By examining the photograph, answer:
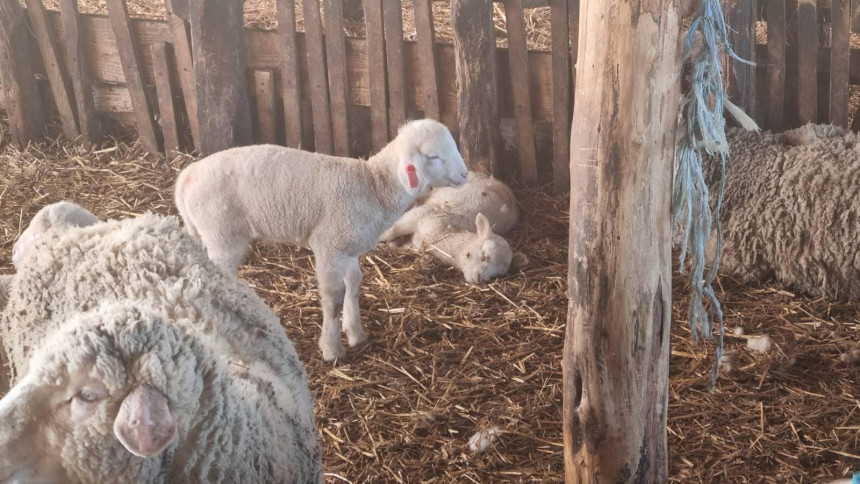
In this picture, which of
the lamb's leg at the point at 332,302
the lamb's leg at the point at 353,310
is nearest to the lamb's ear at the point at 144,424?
the lamb's leg at the point at 332,302

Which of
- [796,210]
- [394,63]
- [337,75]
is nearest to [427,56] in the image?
[394,63]

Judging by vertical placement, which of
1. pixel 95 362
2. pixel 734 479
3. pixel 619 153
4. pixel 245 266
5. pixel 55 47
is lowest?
pixel 734 479

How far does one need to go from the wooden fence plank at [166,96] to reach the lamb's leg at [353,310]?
290cm

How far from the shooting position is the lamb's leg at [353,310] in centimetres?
510

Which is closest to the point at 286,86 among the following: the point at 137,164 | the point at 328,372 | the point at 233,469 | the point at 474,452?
the point at 137,164

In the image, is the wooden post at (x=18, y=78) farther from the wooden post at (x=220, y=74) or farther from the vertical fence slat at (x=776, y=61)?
the vertical fence slat at (x=776, y=61)

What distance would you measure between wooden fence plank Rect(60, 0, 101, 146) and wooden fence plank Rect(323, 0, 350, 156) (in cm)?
224

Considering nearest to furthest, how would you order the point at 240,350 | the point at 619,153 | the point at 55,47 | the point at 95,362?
the point at 95,362 → the point at 619,153 → the point at 240,350 → the point at 55,47

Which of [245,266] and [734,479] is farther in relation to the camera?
[245,266]

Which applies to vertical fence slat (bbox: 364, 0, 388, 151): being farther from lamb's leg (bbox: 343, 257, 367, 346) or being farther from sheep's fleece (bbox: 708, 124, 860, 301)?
sheep's fleece (bbox: 708, 124, 860, 301)

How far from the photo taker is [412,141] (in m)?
5.07

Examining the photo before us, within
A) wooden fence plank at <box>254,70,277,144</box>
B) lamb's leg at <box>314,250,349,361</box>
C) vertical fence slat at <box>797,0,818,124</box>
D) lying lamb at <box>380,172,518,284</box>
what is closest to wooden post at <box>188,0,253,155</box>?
wooden fence plank at <box>254,70,277,144</box>

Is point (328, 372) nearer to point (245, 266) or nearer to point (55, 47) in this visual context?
point (245, 266)

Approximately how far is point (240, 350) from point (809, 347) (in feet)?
10.9
